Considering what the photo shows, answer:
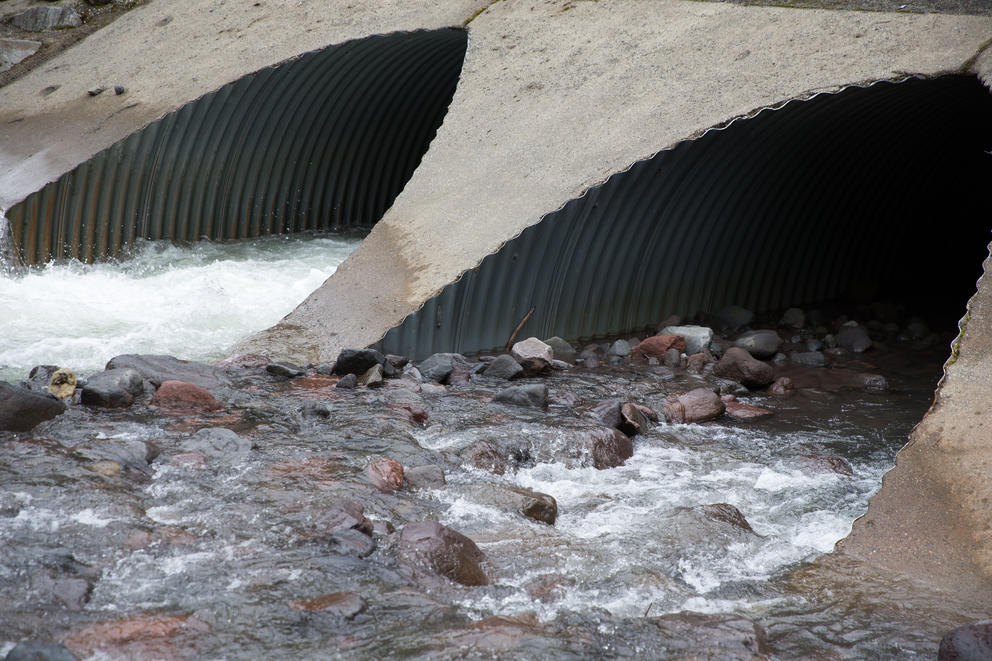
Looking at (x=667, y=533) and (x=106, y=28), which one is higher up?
(x=106, y=28)

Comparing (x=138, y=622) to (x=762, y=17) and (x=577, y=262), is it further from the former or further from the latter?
(x=762, y=17)

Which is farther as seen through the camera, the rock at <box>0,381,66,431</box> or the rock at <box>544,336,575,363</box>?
the rock at <box>544,336,575,363</box>

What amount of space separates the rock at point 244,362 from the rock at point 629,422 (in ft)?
7.61

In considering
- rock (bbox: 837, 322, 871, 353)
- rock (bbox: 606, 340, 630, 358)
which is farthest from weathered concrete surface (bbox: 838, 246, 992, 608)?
rock (bbox: 837, 322, 871, 353)

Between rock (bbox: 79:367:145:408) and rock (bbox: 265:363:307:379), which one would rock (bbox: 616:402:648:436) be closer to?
rock (bbox: 265:363:307:379)

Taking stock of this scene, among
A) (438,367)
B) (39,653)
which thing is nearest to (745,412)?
(438,367)

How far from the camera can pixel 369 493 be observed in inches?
160

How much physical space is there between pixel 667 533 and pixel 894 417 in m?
2.78

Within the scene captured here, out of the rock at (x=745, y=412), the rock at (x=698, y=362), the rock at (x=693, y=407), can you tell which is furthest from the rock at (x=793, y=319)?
the rock at (x=693, y=407)

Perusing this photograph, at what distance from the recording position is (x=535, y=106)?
7.81 metres

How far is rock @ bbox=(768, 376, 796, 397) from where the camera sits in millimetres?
6426

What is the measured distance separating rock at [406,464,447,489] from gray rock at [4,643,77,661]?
1870 millimetres

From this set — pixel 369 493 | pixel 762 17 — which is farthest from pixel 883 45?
A: pixel 369 493

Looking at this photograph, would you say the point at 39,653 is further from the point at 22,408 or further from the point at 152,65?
the point at 152,65
